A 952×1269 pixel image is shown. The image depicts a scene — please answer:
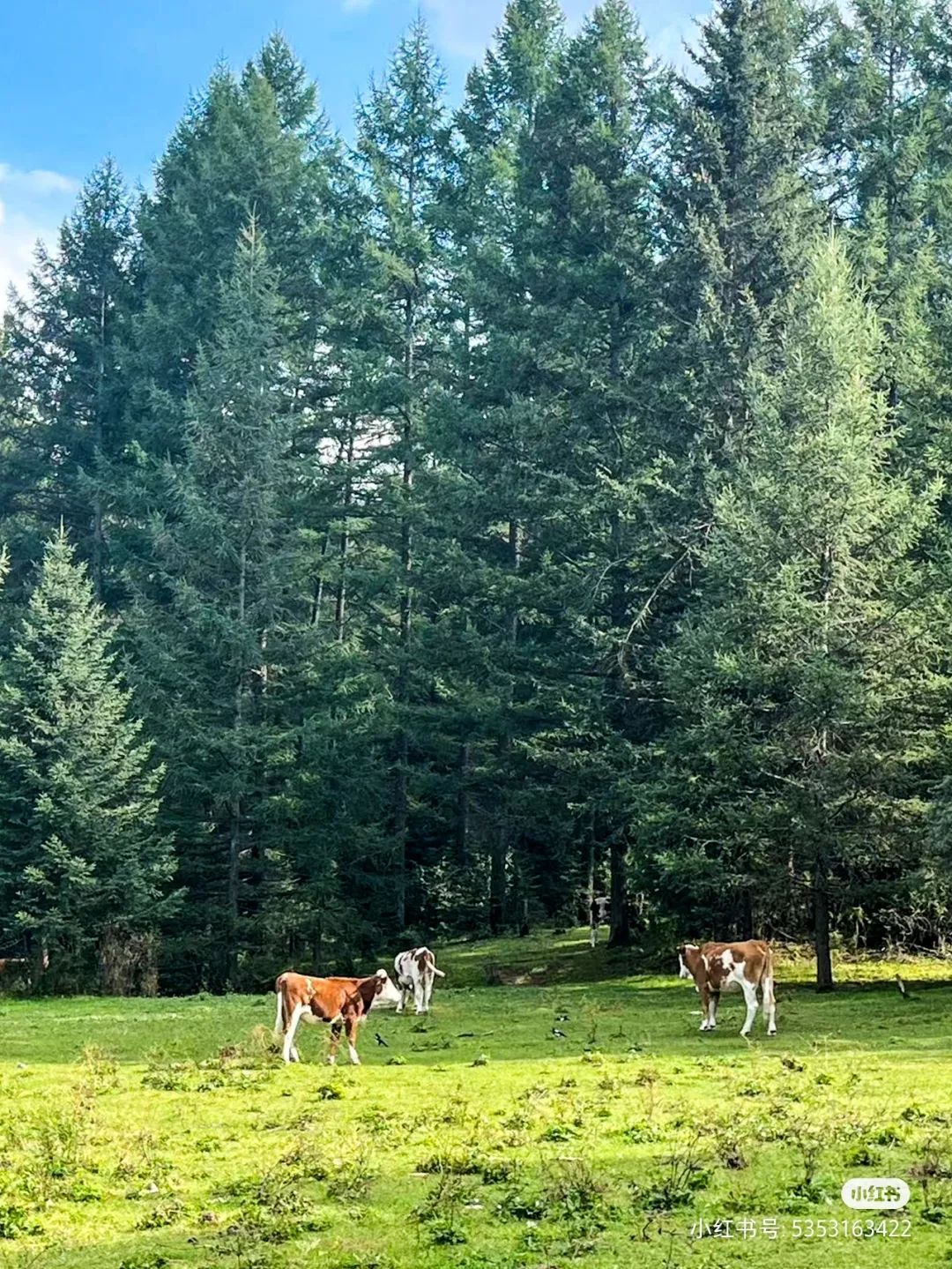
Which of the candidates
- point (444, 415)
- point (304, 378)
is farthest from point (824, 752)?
point (304, 378)

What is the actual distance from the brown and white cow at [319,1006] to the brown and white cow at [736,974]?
16.6 feet

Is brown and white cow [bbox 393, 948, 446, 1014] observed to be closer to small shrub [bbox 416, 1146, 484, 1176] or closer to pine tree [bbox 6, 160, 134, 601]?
small shrub [bbox 416, 1146, 484, 1176]

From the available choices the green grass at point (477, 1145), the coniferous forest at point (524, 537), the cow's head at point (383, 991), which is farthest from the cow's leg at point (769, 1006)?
the cow's head at point (383, 991)

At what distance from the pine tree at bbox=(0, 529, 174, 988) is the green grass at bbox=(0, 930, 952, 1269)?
1061cm

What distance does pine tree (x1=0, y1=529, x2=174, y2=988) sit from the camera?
29531 millimetres

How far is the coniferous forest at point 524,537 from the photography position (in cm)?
2416

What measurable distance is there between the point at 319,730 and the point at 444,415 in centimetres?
1030

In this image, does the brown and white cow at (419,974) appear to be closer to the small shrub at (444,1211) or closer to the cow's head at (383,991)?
the cow's head at (383,991)

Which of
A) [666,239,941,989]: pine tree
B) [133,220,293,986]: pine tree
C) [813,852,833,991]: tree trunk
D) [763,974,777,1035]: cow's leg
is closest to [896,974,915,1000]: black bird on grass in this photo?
[813,852,833,991]: tree trunk

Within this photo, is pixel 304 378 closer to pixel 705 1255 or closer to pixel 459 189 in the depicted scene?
pixel 459 189

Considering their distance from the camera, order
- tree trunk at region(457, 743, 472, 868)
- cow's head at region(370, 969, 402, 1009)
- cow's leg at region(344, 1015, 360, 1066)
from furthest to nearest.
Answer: tree trunk at region(457, 743, 472, 868) < cow's head at region(370, 969, 402, 1009) < cow's leg at region(344, 1015, 360, 1066)

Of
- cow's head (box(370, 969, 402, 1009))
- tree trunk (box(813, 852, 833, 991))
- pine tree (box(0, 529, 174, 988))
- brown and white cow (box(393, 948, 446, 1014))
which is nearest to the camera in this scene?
cow's head (box(370, 969, 402, 1009))

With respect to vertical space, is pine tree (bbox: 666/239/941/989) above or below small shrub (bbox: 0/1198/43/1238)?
above

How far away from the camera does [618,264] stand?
34.0 m
